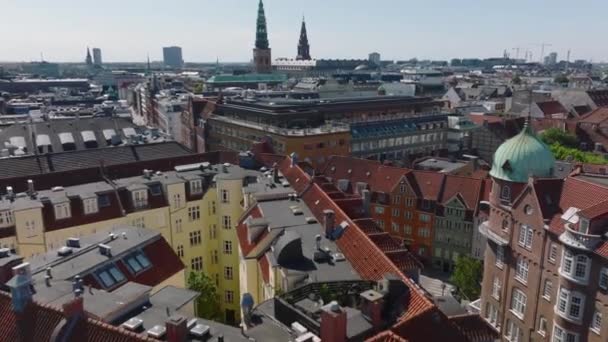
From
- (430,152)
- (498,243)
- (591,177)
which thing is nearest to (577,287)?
(498,243)

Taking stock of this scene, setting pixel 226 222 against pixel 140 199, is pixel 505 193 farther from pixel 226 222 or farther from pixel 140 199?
pixel 140 199

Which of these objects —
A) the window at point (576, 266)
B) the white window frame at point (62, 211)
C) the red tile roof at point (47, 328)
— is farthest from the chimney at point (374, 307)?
the white window frame at point (62, 211)

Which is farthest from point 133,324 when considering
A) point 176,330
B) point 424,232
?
point 424,232

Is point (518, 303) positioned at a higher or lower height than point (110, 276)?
lower

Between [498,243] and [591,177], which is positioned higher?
[591,177]

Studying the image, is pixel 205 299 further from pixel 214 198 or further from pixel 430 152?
pixel 430 152

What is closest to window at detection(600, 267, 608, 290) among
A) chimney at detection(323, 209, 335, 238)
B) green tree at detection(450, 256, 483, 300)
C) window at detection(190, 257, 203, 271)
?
chimney at detection(323, 209, 335, 238)
